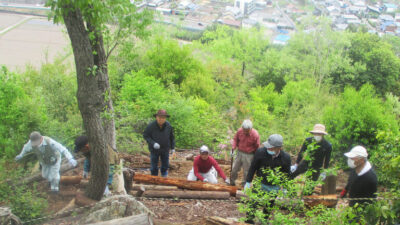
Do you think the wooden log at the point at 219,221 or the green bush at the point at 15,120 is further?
the green bush at the point at 15,120

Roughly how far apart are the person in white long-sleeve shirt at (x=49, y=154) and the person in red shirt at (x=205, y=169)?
2691 millimetres

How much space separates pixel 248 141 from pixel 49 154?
4.39 metres

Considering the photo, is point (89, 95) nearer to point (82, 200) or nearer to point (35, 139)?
point (35, 139)

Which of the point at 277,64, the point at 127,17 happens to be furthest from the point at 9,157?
the point at 277,64

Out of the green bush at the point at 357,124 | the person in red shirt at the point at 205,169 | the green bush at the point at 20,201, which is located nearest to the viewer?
the green bush at the point at 20,201

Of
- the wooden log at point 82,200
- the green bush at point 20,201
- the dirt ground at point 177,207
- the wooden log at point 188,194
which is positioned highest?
the green bush at point 20,201

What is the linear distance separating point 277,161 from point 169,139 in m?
3.07

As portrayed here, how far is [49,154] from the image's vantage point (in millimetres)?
6848

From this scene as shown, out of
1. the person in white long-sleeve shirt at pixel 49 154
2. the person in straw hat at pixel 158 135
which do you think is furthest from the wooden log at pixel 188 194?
the person in white long-sleeve shirt at pixel 49 154

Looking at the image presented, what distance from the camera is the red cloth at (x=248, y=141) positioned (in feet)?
24.8

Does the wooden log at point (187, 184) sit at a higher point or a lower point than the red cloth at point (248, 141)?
lower

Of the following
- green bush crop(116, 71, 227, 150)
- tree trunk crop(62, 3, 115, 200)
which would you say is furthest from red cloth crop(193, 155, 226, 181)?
green bush crop(116, 71, 227, 150)

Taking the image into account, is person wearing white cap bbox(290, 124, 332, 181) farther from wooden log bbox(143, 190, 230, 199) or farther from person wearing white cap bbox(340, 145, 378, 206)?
wooden log bbox(143, 190, 230, 199)

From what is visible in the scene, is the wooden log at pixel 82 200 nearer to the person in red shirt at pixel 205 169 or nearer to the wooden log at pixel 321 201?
the person in red shirt at pixel 205 169
